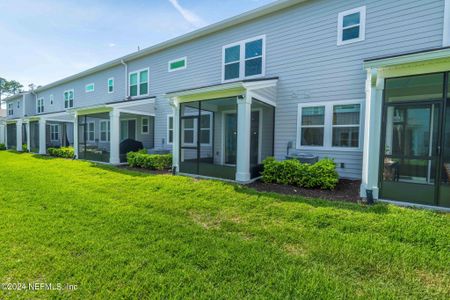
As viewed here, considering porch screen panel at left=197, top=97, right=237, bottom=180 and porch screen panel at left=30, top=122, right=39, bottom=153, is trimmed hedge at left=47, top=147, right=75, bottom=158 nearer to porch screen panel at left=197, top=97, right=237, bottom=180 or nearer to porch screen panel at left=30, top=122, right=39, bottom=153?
porch screen panel at left=30, top=122, right=39, bottom=153

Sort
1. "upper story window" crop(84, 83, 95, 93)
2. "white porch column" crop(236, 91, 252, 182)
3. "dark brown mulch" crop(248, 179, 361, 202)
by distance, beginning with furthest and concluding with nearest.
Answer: "upper story window" crop(84, 83, 95, 93) → "white porch column" crop(236, 91, 252, 182) → "dark brown mulch" crop(248, 179, 361, 202)

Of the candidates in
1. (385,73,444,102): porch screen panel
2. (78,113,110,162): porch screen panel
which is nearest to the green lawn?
(385,73,444,102): porch screen panel

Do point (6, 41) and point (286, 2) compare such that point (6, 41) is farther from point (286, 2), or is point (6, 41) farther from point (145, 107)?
point (286, 2)

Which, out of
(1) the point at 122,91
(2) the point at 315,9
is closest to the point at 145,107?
(1) the point at 122,91

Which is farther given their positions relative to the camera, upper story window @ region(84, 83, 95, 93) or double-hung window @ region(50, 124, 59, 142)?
double-hung window @ region(50, 124, 59, 142)

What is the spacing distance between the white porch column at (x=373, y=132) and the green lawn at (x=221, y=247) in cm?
78

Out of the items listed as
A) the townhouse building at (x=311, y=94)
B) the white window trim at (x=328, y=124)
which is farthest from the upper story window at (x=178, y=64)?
the white window trim at (x=328, y=124)

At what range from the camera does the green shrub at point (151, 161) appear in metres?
9.52

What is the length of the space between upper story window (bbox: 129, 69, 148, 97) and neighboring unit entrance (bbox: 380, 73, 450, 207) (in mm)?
11614

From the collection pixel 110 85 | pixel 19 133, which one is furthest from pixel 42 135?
pixel 110 85

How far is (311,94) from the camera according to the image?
25.6 ft

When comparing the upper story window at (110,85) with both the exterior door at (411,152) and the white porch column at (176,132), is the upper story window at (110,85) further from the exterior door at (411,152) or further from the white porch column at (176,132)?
the exterior door at (411,152)

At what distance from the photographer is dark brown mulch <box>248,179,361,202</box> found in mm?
5523

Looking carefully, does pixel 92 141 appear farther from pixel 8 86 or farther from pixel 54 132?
pixel 8 86
